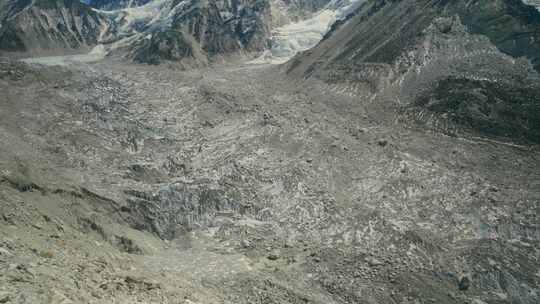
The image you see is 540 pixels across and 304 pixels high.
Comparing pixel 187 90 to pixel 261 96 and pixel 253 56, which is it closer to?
pixel 261 96

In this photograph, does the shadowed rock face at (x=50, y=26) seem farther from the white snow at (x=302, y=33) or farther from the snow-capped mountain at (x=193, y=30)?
the white snow at (x=302, y=33)

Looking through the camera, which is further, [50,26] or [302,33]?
[50,26]

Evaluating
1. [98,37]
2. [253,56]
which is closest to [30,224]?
[253,56]

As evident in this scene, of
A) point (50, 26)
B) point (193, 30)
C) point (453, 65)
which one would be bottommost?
point (453, 65)

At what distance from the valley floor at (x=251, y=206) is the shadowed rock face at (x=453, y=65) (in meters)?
2.02

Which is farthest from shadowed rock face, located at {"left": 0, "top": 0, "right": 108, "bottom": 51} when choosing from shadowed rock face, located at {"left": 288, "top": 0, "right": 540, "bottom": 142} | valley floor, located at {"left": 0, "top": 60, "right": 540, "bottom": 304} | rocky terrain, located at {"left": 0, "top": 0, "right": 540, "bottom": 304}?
shadowed rock face, located at {"left": 288, "top": 0, "right": 540, "bottom": 142}

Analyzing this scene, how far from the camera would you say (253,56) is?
9431cm

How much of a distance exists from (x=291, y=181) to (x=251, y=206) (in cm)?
307

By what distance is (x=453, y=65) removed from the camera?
34.9m

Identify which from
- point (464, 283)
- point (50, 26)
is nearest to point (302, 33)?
point (50, 26)

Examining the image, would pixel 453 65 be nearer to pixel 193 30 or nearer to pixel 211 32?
pixel 211 32

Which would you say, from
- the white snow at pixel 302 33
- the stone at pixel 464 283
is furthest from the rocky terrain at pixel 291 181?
the white snow at pixel 302 33

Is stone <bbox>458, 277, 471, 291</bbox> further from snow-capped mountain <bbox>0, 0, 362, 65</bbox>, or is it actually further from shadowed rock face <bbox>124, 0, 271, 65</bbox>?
shadowed rock face <bbox>124, 0, 271, 65</bbox>

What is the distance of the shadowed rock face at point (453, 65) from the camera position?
29.0 meters
